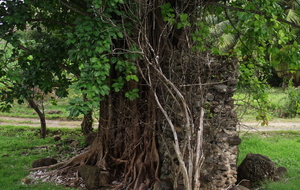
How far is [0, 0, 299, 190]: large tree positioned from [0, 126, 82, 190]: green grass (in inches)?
42.4

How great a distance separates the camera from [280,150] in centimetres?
999

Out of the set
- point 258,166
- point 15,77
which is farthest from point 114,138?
point 258,166

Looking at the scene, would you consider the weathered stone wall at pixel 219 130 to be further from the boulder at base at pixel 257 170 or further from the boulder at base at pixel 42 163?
the boulder at base at pixel 42 163

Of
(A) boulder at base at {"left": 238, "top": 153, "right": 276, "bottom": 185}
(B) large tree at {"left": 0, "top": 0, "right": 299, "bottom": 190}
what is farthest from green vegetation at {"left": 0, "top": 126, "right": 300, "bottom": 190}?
(B) large tree at {"left": 0, "top": 0, "right": 299, "bottom": 190}

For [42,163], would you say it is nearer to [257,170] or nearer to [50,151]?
[50,151]

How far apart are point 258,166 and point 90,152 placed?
3.68 meters

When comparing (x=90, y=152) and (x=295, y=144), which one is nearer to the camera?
(x=90, y=152)

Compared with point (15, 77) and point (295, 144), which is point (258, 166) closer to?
point (295, 144)

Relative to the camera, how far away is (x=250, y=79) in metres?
7.31

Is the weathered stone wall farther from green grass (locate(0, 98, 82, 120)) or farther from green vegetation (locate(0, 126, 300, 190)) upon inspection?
green grass (locate(0, 98, 82, 120))

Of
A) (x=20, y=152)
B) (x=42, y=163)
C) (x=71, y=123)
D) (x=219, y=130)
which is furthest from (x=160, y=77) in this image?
(x=71, y=123)

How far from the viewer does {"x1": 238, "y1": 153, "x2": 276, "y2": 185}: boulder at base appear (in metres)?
7.06

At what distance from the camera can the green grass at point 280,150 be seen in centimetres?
699

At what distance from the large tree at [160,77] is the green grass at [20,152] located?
1076 mm
